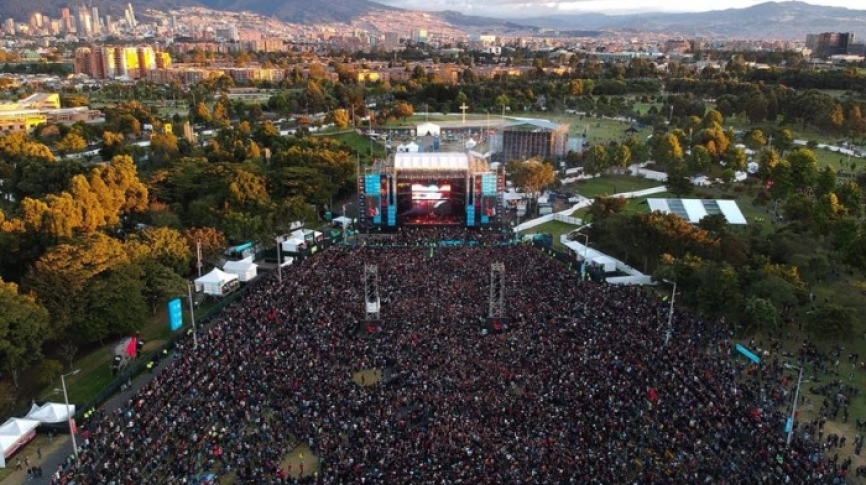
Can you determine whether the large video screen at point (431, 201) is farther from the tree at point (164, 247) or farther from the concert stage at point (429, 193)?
the tree at point (164, 247)

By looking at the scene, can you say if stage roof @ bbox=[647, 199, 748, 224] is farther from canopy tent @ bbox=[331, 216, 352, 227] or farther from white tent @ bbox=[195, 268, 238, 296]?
white tent @ bbox=[195, 268, 238, 296]

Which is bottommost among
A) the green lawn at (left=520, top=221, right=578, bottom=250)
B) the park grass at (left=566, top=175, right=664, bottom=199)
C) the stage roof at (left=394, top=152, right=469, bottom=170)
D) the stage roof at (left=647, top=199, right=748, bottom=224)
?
the green lawn at (left=520, top=221, right=578, bottom=250)

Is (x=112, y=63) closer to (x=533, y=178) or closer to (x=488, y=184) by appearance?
(x=533, y=178)

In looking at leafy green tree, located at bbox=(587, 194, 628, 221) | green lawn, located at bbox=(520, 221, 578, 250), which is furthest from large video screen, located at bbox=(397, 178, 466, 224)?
leafy green tree, located at bbox=(587, 194, 628, 221)

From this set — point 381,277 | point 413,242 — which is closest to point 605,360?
point 381,277

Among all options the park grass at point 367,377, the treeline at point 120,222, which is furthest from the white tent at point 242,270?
the park grass at point 367,377
